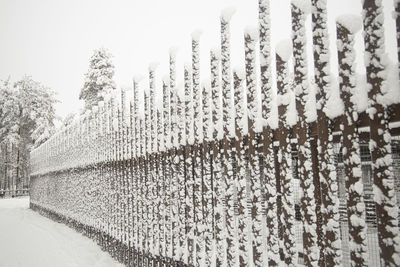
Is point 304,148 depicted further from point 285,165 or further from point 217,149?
point 217,149

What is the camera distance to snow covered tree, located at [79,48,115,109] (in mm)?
26984

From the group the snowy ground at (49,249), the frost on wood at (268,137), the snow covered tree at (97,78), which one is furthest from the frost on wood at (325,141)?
the snow covered tree at (97,78)

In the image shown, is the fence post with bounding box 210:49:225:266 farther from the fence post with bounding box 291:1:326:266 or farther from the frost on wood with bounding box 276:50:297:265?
the fence post with bounding box 291:1:326:266

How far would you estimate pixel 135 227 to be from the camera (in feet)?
16.6

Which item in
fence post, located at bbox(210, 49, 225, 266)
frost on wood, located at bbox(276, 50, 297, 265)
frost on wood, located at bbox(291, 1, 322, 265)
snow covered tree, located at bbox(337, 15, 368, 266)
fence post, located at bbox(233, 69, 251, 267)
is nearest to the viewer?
snow covered tree, located at bbox(337, 15, 368, 266)

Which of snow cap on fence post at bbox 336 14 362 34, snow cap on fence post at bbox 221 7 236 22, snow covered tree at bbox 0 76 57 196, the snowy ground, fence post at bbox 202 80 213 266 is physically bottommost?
the snowy ground

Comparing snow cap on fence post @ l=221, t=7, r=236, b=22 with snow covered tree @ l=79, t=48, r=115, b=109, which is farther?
snow covered tree @ l=79, t=48, r=115, b=109

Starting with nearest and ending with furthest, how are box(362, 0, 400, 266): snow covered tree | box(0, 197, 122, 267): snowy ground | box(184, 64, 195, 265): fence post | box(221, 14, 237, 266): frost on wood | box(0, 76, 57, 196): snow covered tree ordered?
box(362, 0, 400, 266): snow covered tree < box(221, 14, 237, 266): frost on wood < box(184, 64, 195, 265): fence post < box(0, 197, 122, 267): snowy ground < box(0, 76, 57, 196): snow covered tree

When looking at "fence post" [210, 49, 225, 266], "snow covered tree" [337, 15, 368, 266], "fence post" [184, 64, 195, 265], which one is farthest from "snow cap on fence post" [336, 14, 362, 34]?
"fence post" [184, 64, 195, 265]

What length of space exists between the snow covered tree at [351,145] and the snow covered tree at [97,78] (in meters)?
26.4

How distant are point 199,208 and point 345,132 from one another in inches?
72.6

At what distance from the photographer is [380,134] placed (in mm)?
1688

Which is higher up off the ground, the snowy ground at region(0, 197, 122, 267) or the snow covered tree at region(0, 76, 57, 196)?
the snow covered tree at region(0, 76, 57, 196)

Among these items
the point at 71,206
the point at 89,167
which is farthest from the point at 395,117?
the point at 71,206
